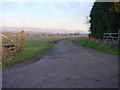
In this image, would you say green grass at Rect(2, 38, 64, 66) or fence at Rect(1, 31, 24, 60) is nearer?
green grass at Rect(2, 38, 64, 66)

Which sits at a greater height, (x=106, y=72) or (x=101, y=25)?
(x=101, y=25)

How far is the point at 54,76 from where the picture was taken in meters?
5.38

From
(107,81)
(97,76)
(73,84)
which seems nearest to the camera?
(73,84)

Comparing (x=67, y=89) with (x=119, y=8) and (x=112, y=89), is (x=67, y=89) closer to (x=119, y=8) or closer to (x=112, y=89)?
(x=112, y=89)

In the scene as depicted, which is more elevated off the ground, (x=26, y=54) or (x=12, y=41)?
(x=12, y=41)

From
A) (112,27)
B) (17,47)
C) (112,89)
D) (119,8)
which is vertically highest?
(119,8)

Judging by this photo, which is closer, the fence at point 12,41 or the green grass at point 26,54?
the green grass at point 26,54

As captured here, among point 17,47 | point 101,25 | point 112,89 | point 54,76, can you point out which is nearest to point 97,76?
point 112,89

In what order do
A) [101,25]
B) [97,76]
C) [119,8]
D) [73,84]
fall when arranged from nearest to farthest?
[73,84], [97,76], [119,8], [101,25]

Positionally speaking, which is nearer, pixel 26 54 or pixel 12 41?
pixel 26 54

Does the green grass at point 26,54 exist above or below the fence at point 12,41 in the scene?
below

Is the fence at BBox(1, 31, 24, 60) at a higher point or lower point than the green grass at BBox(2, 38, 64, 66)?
higher

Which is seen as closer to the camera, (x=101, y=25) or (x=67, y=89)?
(x=67, y=89)

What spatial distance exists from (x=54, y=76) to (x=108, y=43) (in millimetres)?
12130
